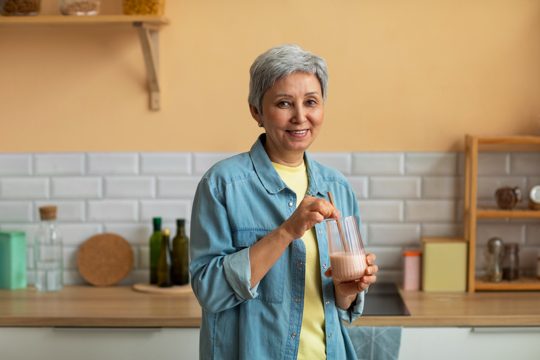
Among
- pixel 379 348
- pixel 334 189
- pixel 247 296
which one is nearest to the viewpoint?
pixel 247 296

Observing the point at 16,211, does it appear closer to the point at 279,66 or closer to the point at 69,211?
the point at 69,211

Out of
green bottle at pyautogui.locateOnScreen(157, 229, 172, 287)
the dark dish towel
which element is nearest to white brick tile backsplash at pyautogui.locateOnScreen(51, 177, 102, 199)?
green bottle at pyautogui.locateOnScreen(157, 229, 172, 287)

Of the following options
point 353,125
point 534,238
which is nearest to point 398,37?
point 353,125

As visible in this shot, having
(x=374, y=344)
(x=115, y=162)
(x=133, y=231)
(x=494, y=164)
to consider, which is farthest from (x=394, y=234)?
(x=115, y=162)

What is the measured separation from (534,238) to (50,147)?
2.03 m

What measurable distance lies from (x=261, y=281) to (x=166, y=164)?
1.47 metres

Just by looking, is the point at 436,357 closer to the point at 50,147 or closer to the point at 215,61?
the point at 215,61

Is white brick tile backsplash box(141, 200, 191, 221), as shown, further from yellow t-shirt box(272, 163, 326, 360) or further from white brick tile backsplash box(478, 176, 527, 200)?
yellow t-shirt box(272, 163, 326, 360)

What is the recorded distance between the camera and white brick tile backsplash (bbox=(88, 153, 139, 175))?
11.6ft

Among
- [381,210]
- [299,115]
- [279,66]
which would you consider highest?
[279,66]

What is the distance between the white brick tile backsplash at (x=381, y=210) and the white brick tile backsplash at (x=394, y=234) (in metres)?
0.03

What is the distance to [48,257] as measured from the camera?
3.48 meters

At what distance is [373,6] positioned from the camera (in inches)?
137

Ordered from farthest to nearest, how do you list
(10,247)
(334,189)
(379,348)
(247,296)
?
(10,247)
(379,348)
(334,189)
(247,296)
